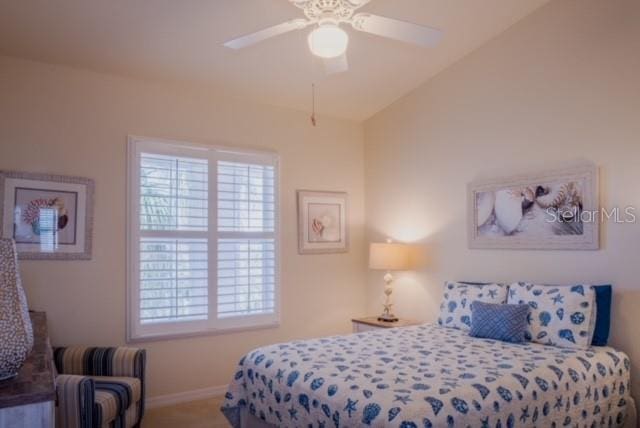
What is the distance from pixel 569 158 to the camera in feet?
11.5

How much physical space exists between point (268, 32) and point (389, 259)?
2.53 meters

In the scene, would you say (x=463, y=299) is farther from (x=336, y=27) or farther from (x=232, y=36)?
(x=232, y=36)

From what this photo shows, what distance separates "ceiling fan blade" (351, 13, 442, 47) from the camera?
2.57 metres

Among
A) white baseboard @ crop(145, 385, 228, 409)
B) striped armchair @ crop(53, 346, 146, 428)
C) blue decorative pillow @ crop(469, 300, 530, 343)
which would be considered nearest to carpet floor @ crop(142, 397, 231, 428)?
white baseboard @ crop(145, 385, 228, 409)

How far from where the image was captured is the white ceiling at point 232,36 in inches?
123

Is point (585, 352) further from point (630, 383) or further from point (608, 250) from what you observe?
point (608, 250)

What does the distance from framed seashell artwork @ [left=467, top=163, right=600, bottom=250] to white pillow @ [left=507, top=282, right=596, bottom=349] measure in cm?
37

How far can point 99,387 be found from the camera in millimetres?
3004

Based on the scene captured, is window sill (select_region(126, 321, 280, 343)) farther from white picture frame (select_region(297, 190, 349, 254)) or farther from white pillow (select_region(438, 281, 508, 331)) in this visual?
white pillow (select_region(438, 281, 508, 331))

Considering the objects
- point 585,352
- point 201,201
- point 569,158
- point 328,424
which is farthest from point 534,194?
point 201,201

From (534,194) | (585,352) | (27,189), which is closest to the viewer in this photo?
(585,352)

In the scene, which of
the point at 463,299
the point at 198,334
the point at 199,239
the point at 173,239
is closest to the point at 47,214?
the point at 173,239

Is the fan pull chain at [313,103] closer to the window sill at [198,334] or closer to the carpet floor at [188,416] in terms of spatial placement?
the window sill at [198,334]

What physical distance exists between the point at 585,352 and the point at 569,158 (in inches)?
54.0
